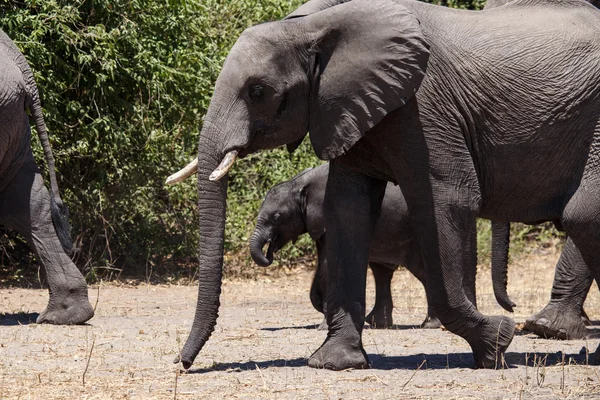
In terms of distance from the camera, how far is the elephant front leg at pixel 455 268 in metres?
5.95

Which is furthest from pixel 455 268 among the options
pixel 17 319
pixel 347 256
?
pixel 17 319

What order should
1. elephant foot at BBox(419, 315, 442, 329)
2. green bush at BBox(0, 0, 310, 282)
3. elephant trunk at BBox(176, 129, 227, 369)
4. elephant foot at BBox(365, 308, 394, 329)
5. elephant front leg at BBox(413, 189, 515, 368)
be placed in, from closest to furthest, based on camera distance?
elephant trunk at BBox(176, 129, 227, 369) < elephant front leg at BBox(413, 189, 515, 368) < elephant foot at BBox(419, 315, 442, 329) < elephant foot at BBox(365, 308, 394, 329) < green bush at BBox(0, 0, 310, 282)

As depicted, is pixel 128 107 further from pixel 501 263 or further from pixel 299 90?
pixel 299 90

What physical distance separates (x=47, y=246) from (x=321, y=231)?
87.7 inches

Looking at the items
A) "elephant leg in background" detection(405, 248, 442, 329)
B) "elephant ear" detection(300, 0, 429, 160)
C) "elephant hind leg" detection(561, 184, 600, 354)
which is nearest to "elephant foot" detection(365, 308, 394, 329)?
"elephant leg in background" detection(405, 248, 442, 329)

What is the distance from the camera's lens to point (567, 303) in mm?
7848

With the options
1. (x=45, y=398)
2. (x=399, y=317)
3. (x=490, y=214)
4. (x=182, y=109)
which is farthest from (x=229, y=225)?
(x=45, y=398)

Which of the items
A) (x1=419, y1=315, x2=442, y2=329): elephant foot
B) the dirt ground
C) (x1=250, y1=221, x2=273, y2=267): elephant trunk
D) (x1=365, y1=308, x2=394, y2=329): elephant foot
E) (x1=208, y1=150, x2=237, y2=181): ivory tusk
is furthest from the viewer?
(x1=250, y1=221, x2=273, y2=267): elephant trunk

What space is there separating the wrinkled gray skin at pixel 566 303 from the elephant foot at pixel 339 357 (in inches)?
80.6

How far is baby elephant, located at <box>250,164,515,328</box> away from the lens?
9.11m

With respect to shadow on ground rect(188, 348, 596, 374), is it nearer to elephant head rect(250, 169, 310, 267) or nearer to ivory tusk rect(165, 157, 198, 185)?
ivory tusk rect(165, 157, 198, 185)

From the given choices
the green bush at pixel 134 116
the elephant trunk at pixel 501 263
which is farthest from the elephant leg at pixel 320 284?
the green bush at pixel 134 116

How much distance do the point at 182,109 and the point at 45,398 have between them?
7710 millimetres

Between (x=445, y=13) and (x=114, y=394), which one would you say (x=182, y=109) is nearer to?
(x=445, y=13)
